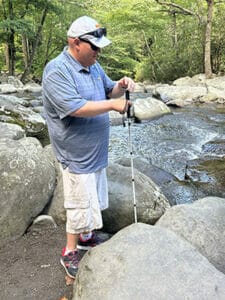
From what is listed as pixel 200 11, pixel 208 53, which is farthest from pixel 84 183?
pixel 200 11

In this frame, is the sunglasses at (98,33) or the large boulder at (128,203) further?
the large boulder at (128,203)

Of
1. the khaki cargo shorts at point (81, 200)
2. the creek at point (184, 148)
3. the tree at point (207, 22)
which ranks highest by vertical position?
the tree at point (207, 22)

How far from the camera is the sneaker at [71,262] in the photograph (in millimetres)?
2398

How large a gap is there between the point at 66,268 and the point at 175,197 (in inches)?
84.7

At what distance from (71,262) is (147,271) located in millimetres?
780

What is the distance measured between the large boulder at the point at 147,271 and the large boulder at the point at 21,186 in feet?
3.34

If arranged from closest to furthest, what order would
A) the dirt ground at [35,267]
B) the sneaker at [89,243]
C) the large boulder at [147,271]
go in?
the large boulder at [147,271] → the dirt ground at [35,267] → the sneaker at [89,243]

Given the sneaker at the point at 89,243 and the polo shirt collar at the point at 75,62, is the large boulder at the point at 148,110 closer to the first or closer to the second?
the sneaker at the point at 89,243

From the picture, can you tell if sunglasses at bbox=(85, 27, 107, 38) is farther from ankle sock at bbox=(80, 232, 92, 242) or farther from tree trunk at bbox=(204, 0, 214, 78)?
tree trunk at bbox=(204, 0, 214, 78)

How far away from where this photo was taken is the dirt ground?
2332 millimetres

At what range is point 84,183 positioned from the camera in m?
2.31

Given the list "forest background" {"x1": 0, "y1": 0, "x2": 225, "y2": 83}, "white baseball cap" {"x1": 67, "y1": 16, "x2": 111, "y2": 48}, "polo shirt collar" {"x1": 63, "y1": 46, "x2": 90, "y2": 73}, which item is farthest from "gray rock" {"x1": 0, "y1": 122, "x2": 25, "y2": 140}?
"forest background" {"x1": 0, "y1": 0, "x2": 225, "y2": 83}

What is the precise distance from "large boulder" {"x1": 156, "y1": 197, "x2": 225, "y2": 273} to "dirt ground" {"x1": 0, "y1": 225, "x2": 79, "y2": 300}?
862 millimetres

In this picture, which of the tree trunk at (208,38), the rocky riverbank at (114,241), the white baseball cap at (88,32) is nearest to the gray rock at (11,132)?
the rocky riverbank at (114,241)
